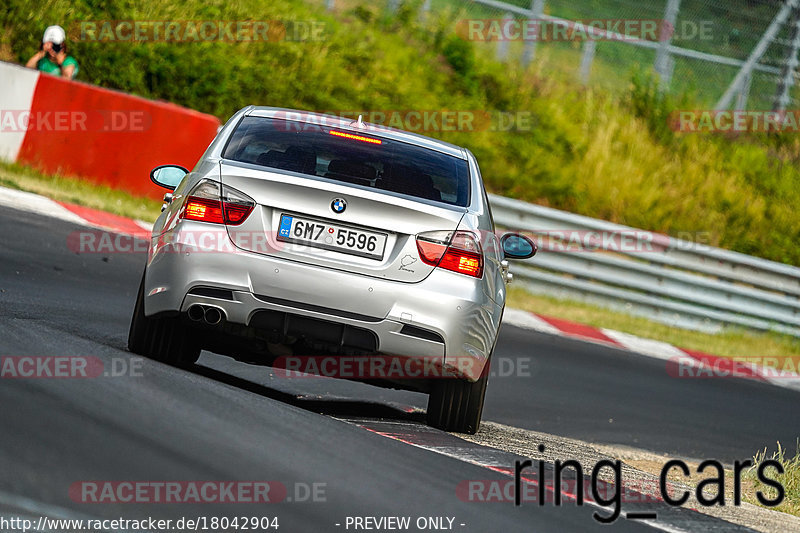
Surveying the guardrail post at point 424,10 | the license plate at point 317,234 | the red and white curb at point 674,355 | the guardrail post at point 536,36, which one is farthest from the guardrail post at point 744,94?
the license plate at point 317,234

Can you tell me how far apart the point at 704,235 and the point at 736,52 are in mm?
3440

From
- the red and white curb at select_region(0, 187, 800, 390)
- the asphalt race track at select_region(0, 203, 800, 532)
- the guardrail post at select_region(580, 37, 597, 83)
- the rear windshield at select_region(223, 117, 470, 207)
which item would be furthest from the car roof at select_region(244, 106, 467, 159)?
the guardrail post at select_region(580, 37, 597, 83)

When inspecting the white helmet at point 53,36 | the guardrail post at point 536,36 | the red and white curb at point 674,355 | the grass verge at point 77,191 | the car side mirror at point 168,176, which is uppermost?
the guardrail post at point 536,36

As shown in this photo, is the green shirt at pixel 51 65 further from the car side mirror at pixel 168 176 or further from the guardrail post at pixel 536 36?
the car side mirror at pixel 168 176

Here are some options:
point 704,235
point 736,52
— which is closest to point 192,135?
point 704,235

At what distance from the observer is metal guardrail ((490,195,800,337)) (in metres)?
16.3

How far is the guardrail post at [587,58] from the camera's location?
870 inches

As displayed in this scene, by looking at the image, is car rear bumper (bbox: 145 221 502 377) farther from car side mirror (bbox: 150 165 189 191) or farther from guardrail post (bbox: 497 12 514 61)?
guardrail post (bbox: 497 12 514 61)

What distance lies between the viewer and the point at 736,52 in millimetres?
21594

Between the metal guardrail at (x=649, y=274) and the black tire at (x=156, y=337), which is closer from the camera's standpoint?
the black tire at (x=156, y=337)

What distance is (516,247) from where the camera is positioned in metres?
7.14

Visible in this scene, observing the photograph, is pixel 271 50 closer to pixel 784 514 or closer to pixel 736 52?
pixel 736 52

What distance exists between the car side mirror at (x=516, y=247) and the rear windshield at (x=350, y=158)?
1.96ft

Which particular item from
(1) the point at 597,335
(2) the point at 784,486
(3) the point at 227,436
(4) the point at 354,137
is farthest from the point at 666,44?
(3) the point at 227,436
